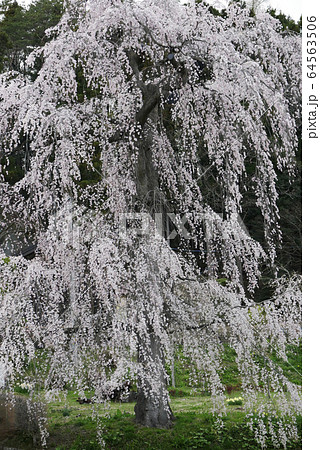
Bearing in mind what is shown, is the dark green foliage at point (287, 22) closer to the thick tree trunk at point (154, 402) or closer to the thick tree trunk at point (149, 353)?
the thick tree trunk at point (149, 353)

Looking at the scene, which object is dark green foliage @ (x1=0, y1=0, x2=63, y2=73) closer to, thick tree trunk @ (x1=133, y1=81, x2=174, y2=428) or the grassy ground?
thick tree trunk @ (x1=133, y1=81, x2=174, y2=428)

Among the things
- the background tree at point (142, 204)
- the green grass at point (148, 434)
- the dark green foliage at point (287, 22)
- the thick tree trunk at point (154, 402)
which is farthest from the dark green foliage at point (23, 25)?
the thick tree trunk at point (154, 402)

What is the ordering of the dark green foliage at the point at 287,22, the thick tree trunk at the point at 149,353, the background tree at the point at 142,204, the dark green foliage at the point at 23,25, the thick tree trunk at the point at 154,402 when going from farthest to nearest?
1. the dark green foliage at the point at 287,22
2. the dark green foliage at the point at 23,25
3. the thick tree trunk at the point at 154,402
4. the thick tree trunk at the point at 149,353
5. the background tree at the point at 142,204

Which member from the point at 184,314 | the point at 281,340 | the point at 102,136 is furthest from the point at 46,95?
the point at 281,340

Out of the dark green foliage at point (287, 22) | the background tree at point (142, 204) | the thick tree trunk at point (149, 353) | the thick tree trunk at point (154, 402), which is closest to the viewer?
the background tree at point (142, 204)

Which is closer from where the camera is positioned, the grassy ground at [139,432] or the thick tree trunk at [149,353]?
the thick tree trunk at [149,353]

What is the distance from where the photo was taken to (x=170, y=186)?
6.10 m

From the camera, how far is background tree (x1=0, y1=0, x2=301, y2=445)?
4.89m

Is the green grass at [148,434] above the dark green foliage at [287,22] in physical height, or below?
below

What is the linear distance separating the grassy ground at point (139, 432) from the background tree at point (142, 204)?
0.88 feet

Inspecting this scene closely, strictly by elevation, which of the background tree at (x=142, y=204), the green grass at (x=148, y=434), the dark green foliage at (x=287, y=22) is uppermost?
the dark green foliage at (x=287, y=22)

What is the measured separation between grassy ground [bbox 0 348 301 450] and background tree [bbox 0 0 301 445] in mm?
269

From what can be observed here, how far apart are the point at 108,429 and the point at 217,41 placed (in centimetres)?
441

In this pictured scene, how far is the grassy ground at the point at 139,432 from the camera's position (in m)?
5.46
